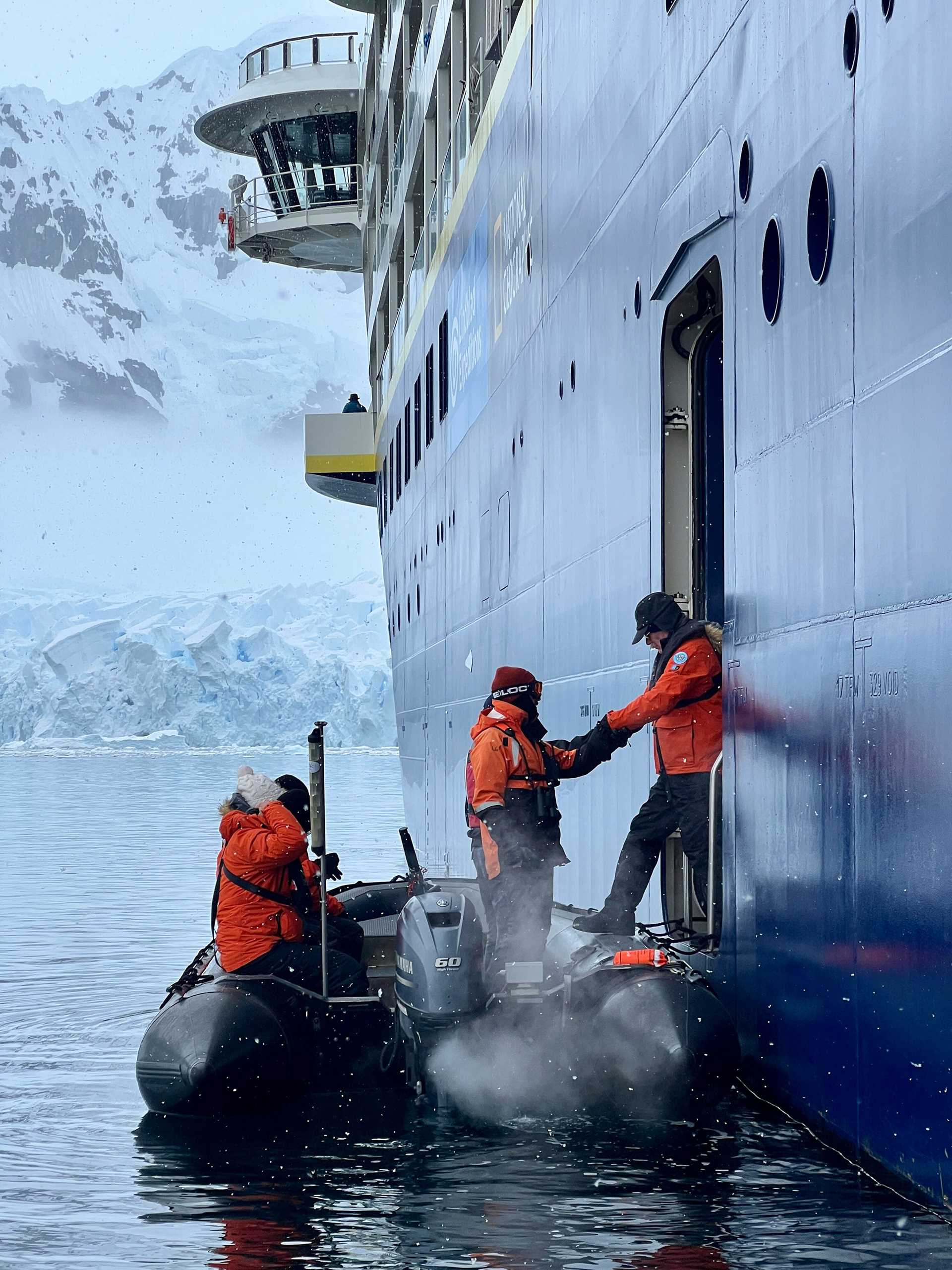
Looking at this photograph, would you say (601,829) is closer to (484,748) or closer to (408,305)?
(484,748)

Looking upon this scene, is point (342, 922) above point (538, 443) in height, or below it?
below

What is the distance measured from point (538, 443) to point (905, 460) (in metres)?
6.49

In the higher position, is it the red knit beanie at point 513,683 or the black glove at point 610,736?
the red knit beanie at point 513,683

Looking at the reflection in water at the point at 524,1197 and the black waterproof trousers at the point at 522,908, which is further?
the black waterproof trousers at the point at 522,908

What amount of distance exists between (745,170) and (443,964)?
3376 millimetres

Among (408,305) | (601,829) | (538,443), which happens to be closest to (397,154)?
(408,305)

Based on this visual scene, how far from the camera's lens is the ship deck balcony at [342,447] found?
31375 mm

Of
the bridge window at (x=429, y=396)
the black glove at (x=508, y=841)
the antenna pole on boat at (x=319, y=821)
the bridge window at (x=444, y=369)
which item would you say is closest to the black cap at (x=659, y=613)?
the black glove at (x=508, y=841)

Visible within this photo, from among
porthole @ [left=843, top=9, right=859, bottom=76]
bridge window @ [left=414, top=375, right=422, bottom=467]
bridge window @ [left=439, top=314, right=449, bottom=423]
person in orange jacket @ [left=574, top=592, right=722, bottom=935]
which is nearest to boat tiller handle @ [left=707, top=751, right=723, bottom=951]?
person in orange jacket @ [left=574, top=592, right=722, bottom=935]

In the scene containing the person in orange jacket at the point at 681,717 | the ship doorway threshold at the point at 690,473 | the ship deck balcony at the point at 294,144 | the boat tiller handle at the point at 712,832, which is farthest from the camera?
the ship deck balcony at the point at 294,144

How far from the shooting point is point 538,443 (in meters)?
10.9

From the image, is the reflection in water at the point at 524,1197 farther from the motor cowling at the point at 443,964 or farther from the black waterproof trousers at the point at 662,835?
the black waterproof trousers at the point at 662,835

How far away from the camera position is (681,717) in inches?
269

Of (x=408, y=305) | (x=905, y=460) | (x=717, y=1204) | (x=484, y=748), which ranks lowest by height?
(x=717, y=1204)
